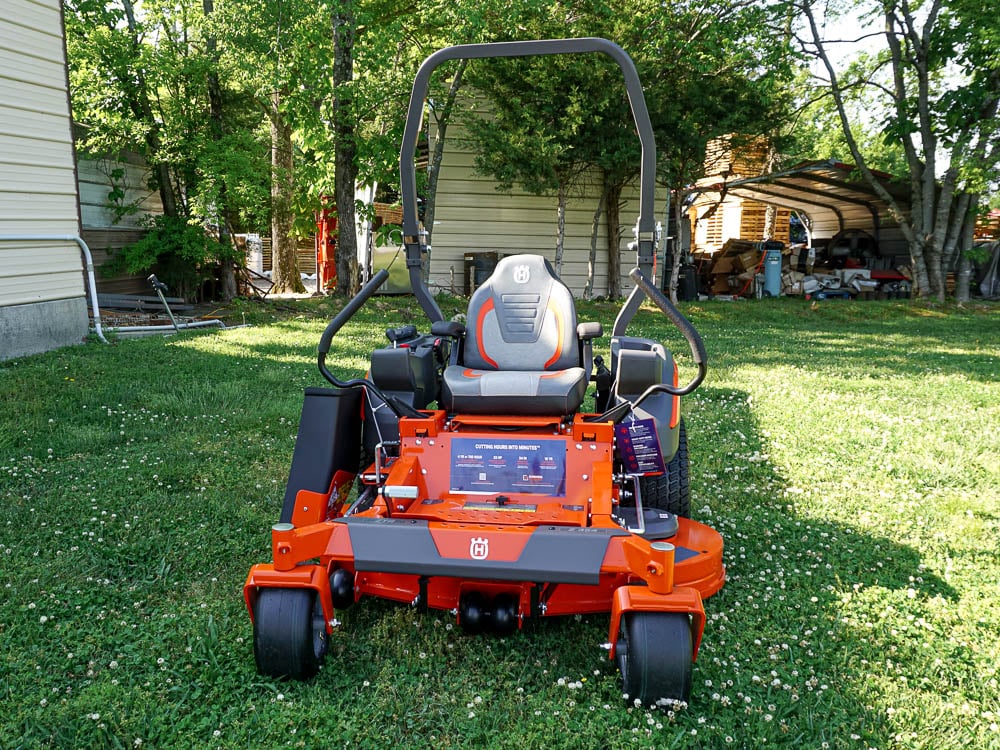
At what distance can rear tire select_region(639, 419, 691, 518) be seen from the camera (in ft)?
12.1

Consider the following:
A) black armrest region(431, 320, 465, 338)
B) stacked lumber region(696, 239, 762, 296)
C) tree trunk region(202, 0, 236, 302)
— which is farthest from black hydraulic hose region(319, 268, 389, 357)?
stacked lumber region(696, 239, 762, 296)

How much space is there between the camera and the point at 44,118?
811 centimetres

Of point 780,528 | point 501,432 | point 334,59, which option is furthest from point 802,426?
point 334,59

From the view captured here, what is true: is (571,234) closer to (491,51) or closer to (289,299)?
(289,299)

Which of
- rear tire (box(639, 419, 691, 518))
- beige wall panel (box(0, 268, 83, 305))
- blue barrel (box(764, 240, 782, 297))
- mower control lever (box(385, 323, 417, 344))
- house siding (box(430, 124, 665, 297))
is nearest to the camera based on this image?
rear tire (box(639, 419, 691, 518))

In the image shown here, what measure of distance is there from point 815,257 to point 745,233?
106 inches

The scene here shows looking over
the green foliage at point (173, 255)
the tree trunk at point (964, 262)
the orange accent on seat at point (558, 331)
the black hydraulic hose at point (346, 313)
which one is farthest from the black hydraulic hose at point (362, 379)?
the tree trunk at point (964, 262)

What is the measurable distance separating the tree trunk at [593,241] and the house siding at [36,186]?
8.49m

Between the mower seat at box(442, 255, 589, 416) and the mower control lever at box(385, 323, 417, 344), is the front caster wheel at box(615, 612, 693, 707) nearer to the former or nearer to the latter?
the mower seat at box(442, 255, 589, 416)

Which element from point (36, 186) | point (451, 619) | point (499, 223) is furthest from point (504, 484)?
point (499, 223)

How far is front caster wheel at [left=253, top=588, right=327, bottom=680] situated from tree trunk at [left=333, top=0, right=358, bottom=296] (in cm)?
959

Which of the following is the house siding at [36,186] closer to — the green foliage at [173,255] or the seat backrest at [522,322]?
the green foliage at [173,255]

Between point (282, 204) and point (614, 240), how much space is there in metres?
6.18

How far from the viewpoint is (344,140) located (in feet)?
38.5
